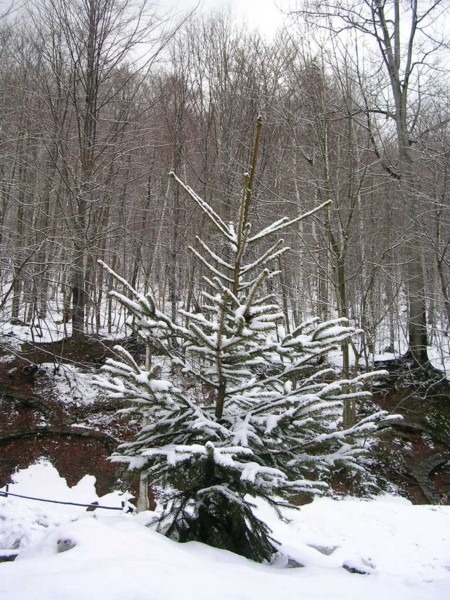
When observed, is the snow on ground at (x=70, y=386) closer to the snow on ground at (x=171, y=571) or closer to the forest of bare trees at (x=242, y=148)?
the forest of bare trees at (x=242, y=148)

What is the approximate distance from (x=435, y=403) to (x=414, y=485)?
9.36 feet

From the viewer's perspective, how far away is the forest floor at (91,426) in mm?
8102

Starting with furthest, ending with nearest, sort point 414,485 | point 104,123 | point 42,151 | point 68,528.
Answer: point 42,151, point 104,123, point 414,485, point 68,528

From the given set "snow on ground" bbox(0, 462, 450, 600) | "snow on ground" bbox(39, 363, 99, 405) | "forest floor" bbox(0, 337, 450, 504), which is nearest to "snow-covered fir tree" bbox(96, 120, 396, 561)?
"snow on ground" bbox(0, 462, 450, 600)

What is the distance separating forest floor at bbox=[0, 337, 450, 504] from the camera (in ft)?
26.6

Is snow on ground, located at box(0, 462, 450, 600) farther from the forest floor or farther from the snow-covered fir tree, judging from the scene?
the forest floor

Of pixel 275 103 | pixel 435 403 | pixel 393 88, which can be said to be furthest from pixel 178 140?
pixel 435 403

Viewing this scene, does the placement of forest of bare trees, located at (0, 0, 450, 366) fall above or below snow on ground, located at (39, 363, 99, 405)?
above

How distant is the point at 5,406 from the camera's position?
359 inches

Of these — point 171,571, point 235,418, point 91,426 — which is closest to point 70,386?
point 91,426

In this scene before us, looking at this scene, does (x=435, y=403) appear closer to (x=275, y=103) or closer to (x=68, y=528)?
(x=275, y=103)

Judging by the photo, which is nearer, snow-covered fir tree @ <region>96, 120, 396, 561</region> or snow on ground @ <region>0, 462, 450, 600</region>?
snow on ground @ <region>0, 462, 450, 600</region>

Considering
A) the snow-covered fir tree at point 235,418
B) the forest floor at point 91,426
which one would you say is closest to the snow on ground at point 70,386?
the forest floor at point 91,426

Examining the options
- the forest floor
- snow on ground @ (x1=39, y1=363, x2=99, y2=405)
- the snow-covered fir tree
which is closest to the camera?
the snow-covered fir tree
